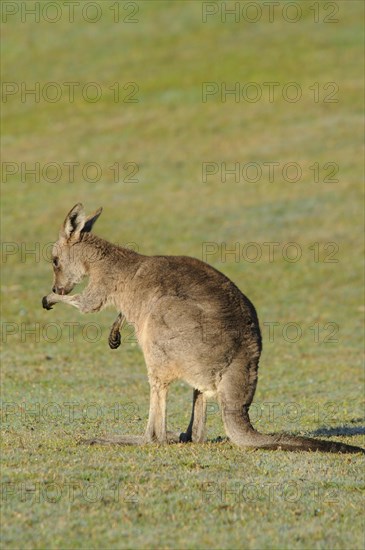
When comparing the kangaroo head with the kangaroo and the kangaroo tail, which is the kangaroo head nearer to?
the kangaroo

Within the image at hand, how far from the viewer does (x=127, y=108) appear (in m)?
36.2

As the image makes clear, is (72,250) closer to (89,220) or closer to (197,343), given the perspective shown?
(89,220)

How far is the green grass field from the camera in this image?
303 inches

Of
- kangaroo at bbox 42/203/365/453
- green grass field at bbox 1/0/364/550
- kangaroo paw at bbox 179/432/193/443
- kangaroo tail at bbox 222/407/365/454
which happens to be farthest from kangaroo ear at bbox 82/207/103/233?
kangaroo tail at bbox 222/407/365/454

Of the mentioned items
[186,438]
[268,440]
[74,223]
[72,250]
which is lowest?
[186,438]

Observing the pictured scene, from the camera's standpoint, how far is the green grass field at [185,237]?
7.71 m

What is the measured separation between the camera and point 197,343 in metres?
9.30

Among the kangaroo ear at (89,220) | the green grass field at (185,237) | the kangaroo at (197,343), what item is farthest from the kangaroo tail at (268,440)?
the kangaroo ear at (89,220)

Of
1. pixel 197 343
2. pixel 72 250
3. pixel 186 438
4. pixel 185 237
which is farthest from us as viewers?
pixel 185 237

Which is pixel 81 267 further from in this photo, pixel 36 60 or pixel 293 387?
pixel 36 60

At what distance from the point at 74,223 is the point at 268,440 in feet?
10.6

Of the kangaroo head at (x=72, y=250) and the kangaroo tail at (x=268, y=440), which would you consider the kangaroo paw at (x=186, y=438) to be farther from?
the kangaroo head at (x=72, y=250)

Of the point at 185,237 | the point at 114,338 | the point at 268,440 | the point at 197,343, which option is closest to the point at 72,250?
the point at 114,338

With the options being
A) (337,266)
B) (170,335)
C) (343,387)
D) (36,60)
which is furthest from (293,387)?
(36,60)
